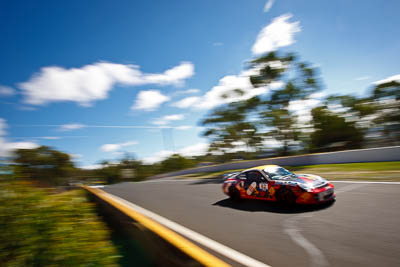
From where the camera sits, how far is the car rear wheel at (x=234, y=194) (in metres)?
8.11

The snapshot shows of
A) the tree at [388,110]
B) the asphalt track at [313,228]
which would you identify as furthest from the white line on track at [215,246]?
the tree at [388,110]

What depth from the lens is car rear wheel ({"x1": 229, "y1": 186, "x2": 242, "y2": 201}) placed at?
8109 mm

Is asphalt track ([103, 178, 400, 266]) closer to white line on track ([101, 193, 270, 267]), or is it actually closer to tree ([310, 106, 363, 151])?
white line on track ([101, 193, 270, 267])

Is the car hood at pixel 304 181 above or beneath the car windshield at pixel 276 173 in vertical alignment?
beneath

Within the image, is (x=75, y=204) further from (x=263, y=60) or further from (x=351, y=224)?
(x=263, y=60)

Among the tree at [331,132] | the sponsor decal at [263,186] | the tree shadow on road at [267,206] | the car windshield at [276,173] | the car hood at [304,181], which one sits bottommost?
the tree shadow on road at [267,206]

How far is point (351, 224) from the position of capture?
4.57 metres

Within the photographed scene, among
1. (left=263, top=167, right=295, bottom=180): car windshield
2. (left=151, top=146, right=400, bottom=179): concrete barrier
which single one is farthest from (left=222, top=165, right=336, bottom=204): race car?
(left=151, top=146, right=400, bottom=179): concrete barrier

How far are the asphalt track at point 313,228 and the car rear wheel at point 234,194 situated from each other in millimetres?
584

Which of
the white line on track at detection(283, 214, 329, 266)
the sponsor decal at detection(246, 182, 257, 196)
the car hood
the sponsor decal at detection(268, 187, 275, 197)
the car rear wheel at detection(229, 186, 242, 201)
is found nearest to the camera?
the white line on track at detection(283, 214, 329, 266)

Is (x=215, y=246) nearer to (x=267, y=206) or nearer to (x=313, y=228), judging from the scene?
(x=313, y=228)

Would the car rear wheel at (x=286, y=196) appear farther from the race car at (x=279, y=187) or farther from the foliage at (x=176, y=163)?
the foliage at (x=176, y=163)

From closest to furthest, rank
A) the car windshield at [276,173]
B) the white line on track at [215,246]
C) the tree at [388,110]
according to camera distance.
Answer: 1. the white line on track at [215,246]
2. the car windshield at [276,173]
3. the tree at [388,110]

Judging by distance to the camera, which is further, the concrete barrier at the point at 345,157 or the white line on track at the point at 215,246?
the concrete barrier at the point at 345,157
